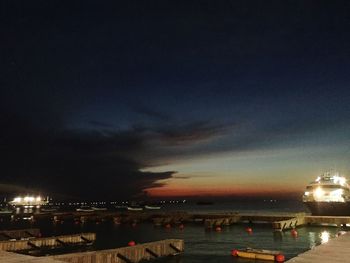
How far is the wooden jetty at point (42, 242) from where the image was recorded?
Result: 117 feet

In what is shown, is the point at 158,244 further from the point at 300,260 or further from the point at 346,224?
the point at 346,224

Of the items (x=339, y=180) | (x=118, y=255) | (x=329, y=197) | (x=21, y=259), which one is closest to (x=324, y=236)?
(x=329, y=197)

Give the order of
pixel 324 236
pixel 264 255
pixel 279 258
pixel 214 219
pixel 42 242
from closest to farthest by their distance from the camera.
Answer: pixel 279 258 < pixel 264 255 < pixel 42 242 < pixel 324 236 < pixel 214 219

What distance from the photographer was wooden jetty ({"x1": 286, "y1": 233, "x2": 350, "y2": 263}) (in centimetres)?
1919

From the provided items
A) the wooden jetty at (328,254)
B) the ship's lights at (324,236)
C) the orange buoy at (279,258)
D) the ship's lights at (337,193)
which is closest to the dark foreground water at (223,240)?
the ship's lights at (324,236)

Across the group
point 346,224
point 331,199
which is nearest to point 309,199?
point 331,199

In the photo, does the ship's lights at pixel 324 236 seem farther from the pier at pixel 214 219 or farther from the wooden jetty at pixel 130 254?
the wooden jetty at pixel 130 254

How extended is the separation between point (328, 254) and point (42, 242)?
1213 inches

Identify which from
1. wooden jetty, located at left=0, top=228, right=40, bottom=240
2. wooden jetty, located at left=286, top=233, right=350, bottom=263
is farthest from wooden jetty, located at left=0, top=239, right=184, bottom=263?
wooden jetty, located at left=0, top=228, right=40, bottom=240

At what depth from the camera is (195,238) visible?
5306cm

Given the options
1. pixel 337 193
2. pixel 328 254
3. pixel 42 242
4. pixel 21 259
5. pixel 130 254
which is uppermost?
pixel 337 193

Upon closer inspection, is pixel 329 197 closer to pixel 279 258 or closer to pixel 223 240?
pixel 223 240

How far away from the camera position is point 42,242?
38.9 metres

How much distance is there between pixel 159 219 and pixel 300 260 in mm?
56275
